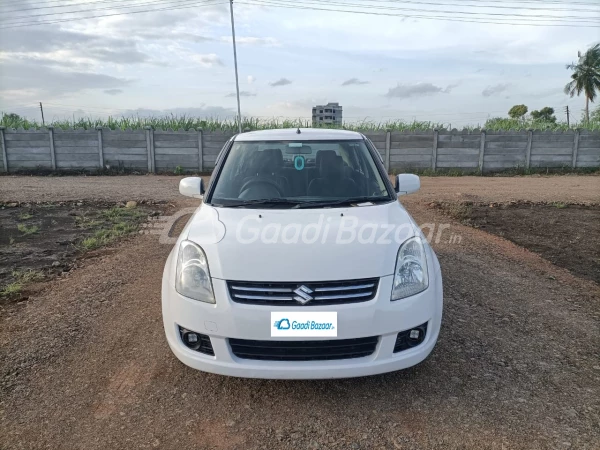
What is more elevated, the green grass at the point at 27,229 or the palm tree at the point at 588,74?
the palm tree at the point at 588,74

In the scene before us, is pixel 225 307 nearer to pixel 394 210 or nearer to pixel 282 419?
pixel 282 419

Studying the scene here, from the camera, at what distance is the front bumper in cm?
250

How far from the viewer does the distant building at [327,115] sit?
20.9 metres

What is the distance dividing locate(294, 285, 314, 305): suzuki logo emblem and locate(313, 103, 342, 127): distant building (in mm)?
18703

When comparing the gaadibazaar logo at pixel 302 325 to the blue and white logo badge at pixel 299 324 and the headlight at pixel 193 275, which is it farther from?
the headlight at pixel 193 275

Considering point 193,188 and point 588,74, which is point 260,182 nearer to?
point 193,188

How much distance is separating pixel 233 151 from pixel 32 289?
260cm

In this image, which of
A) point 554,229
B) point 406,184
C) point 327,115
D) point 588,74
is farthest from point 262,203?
point 588,74

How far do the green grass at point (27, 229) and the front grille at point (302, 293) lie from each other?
5.97 m

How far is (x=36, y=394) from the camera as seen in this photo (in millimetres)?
2836

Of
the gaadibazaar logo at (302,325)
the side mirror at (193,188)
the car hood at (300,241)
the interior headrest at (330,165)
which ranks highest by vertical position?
the interior headrest at (330,165)

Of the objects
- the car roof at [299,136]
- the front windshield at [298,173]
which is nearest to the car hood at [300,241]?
the front windshield at [298,173]

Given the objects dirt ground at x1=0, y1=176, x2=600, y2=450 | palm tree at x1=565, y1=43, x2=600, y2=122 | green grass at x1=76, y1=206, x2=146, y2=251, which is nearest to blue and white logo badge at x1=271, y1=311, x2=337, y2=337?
dirt ground at x1=0, y1=176, x2=600, y2=450

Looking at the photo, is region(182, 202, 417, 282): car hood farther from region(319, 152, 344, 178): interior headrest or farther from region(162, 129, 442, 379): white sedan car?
region(319, 152, 344, 178): interior headrest
